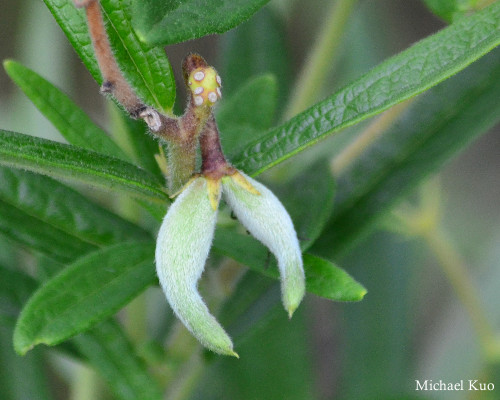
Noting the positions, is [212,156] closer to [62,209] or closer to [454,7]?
[62,209]

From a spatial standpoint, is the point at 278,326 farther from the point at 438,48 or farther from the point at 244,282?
the point at 438,48

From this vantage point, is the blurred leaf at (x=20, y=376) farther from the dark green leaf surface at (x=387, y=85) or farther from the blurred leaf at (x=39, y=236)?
the dark green leaf surface at (x=387, y=85)

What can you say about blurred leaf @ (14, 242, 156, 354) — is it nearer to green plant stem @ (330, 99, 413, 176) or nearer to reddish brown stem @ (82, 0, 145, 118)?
reddish brown stem @ (82, 0, 145, 118)

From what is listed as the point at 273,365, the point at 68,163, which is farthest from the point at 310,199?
the point at 273,365

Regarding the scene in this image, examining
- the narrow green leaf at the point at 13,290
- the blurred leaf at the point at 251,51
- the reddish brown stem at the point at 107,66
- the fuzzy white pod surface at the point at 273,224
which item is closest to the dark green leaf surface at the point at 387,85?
the fuzzy white pod surface at the point at 273,224

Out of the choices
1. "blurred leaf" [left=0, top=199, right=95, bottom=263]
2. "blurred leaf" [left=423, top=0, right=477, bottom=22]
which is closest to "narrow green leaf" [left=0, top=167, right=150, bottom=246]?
"blurred leaf" [left=0, top=199, right=95, bottom=263]

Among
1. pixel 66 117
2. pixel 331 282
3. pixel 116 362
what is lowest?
pixel 116 362

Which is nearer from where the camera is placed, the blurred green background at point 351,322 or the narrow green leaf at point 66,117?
the narrow green leaf at point 66,117
